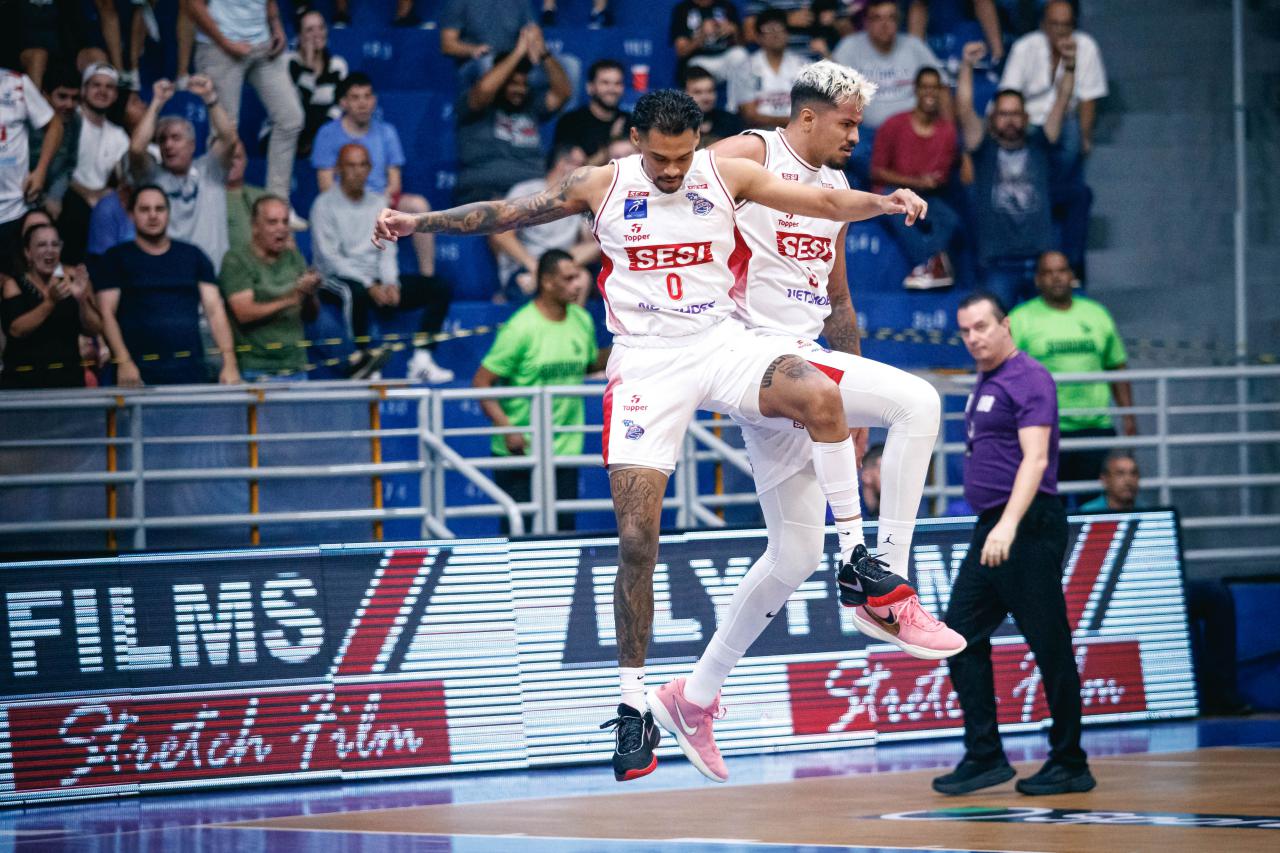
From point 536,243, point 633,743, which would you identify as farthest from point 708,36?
point 633,743

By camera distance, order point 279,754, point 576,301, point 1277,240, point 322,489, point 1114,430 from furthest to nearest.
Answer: point 1277,240 < point 1114,430 < point 576,301 < point 322,489 < point 279,754

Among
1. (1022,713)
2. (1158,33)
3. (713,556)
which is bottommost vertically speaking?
(1022,713)

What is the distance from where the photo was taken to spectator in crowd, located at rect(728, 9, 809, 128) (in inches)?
577

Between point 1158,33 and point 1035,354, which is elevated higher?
point 1158,33

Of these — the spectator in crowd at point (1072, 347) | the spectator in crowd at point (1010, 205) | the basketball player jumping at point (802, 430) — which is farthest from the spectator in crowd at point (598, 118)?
the basketball player jumping at point (802, 430)

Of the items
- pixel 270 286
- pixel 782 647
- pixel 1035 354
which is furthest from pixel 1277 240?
pixel 270 286

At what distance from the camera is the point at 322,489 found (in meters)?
11.7

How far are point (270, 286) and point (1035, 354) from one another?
5510mm

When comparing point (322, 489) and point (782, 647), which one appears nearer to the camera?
point (782, 647)

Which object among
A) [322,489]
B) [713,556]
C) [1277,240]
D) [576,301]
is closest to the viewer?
[713,556]

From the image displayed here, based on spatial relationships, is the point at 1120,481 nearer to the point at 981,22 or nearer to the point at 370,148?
the point at 981,22

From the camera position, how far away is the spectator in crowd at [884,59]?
15.1 m

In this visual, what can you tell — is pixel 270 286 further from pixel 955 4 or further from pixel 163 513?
pixel 955 4

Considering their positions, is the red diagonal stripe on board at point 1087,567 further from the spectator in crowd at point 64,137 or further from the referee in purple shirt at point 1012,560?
the spectator in crowd at point 64,137
